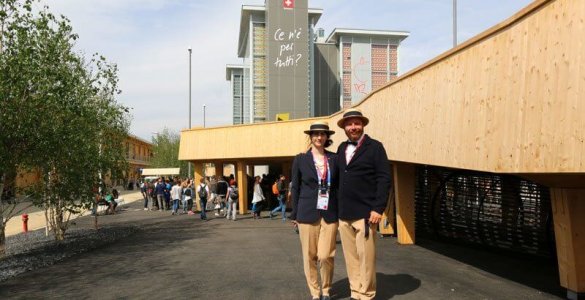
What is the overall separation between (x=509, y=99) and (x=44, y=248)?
35.6ft

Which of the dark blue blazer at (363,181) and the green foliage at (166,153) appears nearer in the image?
the dark blue blazer at (363,181)

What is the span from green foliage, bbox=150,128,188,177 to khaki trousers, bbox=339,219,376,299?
5499 cm

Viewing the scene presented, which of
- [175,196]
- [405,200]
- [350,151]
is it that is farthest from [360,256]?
[175,196]

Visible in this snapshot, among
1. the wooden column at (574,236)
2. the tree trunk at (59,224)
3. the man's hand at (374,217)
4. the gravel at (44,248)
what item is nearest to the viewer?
the man's hand at (374,217)

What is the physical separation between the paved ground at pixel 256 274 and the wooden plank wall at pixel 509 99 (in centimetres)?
166

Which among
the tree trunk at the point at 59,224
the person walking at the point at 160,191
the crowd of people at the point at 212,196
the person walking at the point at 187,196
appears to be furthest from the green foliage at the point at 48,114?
the person walking at the point at 160,191

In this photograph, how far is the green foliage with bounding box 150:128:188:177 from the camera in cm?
6125

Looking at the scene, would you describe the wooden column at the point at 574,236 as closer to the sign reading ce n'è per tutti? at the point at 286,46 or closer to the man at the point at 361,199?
the man at the point at 361,199

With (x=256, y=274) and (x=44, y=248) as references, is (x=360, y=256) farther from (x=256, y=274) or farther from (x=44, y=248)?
(x=44, y=248)

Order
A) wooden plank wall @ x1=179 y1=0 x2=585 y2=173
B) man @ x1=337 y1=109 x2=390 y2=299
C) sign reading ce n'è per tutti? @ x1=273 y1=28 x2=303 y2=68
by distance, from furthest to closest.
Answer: sign reading ce n'è per tutti? @ x1=273 y1=28 x2=303 y2=68, man @ x1=337 y1=109 x2=390 y2=299, wooden plank wall @ x1=179 y1=0 x2=585 y2=173

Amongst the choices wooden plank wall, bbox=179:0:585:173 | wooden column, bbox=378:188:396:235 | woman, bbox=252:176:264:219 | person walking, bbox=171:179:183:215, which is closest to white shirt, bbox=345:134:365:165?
wooden plank wall, bbox=179:0:585:173

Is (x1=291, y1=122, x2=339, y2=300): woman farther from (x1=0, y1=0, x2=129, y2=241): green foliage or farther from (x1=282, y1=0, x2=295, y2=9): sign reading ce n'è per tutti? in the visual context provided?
(x1=282, y1=0, x2=295, y2=9): sign reading ce n'è per tutti?

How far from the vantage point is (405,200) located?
10609 mm

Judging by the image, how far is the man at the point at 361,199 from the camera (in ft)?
15.7
